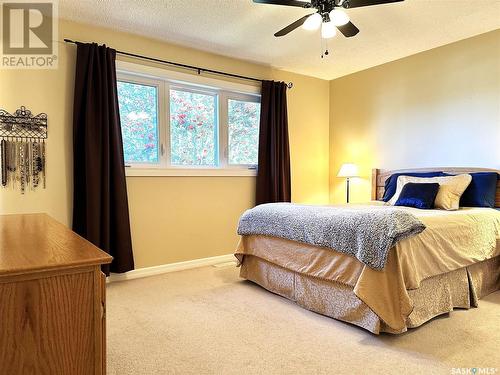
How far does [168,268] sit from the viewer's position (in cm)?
362

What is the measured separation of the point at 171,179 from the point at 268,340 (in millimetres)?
2131

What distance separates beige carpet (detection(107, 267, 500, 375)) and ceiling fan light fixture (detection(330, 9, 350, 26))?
2074 mm

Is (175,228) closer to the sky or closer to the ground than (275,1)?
closer to the ground

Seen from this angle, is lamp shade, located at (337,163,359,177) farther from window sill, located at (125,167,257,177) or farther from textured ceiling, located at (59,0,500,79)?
textured ceiling, located at (59,0,500,79)

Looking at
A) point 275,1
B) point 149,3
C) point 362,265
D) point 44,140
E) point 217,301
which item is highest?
point 149,3

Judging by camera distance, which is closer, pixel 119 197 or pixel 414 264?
pixel 414 264

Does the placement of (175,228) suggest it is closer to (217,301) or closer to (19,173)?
(217,301)

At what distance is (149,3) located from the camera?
2781 mm

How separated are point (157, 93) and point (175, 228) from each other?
147 cm

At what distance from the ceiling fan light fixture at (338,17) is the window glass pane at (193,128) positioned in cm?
198

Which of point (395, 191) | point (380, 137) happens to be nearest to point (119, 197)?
point (395, 191)

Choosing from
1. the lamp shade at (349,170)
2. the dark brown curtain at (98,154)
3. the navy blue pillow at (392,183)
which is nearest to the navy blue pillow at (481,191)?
the navy blue pillow at (392,183)

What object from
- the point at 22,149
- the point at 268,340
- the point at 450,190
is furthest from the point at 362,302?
the point at 22,149

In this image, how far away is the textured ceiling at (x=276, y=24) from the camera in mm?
2830
